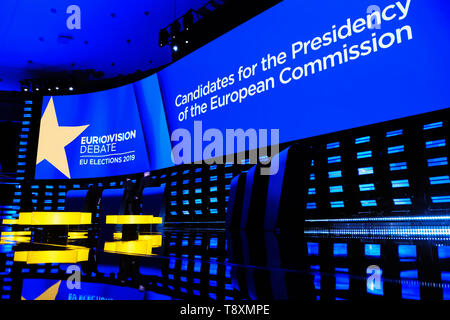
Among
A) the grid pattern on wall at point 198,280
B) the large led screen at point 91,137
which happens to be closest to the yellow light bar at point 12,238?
the grid pattern on wall at point 198,280

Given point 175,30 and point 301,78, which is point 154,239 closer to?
point 301,78

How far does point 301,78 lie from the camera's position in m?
3.65

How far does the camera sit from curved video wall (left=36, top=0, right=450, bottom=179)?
2.80 m

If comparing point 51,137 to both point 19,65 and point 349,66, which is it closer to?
point 19,65

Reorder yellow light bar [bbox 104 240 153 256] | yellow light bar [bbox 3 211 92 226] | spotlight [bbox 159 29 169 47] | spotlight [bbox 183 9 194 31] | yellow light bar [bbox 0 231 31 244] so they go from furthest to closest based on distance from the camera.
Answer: spotlight [bbox 159 29 169 47]
spotlight [bbox 183 9 194 31]
yellow light bar [bbox 0 231 31 244]
yellow light bar [bbox 3 211 92 226]
yellow light bar [bbox 104 240 153 256]

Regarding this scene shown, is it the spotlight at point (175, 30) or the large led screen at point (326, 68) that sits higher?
the spotlight at point (175, 30)

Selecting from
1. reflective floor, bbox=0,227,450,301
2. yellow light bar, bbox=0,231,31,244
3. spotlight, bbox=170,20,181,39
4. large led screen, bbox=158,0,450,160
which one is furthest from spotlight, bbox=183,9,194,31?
reflective floor, bbox=0,227,450,301

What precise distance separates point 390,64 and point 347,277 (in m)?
2.97

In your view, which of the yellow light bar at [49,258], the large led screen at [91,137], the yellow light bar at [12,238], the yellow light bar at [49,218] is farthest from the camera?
the large led screen at [91,137]

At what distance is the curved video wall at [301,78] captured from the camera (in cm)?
280

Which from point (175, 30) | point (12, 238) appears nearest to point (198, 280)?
point (12, 238)

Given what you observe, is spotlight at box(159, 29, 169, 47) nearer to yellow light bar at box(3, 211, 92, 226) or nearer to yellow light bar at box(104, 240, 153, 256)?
yellow light bar at box(3, 211, 92, 226)

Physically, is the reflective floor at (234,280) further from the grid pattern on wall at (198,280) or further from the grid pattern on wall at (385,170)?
the grid pattern on wall at (385,170)
